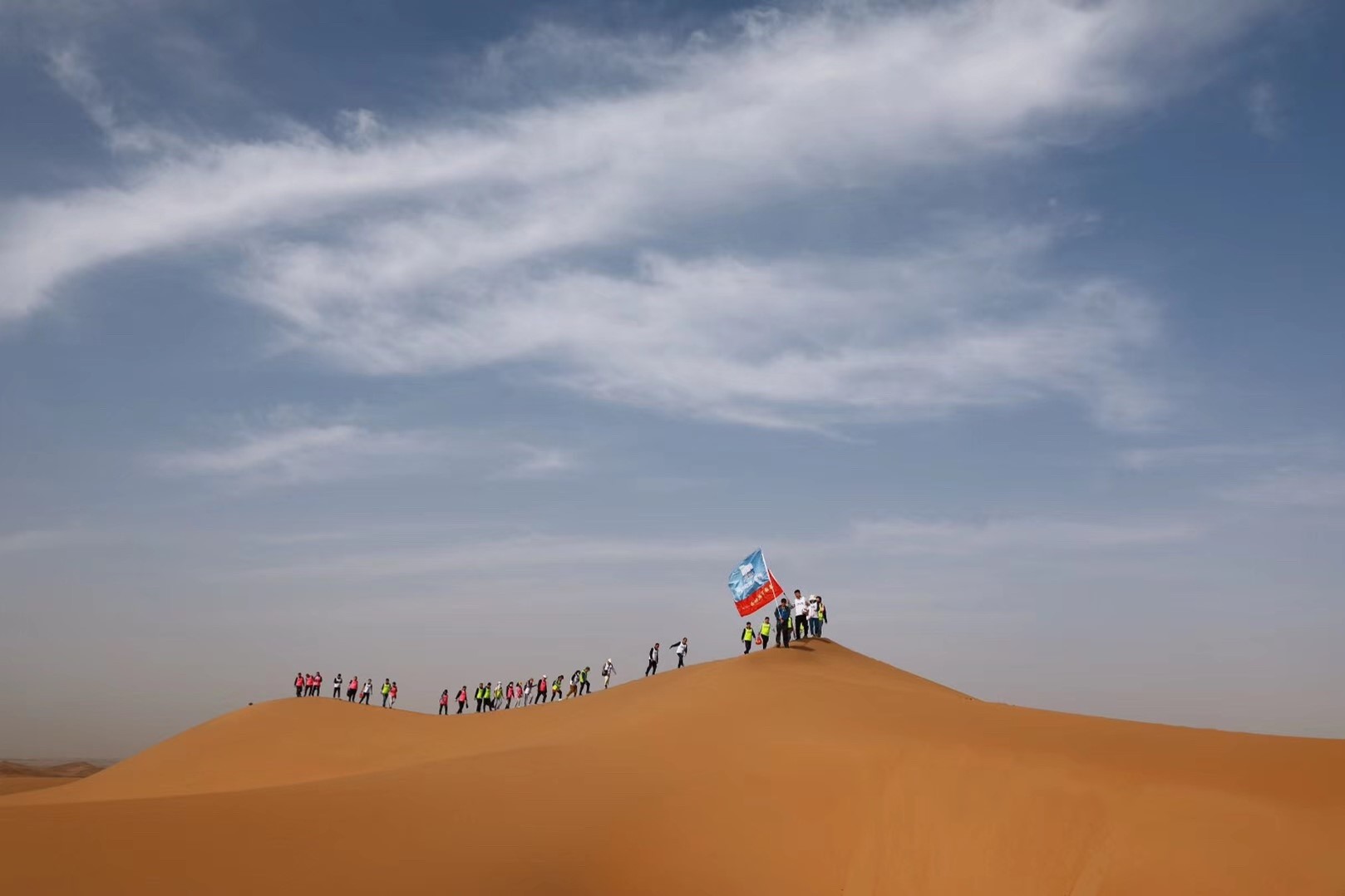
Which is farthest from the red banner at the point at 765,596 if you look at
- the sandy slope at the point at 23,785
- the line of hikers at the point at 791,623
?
the sandy slope at the point at 23,785

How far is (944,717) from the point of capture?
18.8 metres

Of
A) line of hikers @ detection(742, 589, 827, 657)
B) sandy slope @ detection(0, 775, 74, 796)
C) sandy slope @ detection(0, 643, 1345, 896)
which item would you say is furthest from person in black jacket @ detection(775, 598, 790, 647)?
sandy slope @ detection(0, 775, 74, 796)

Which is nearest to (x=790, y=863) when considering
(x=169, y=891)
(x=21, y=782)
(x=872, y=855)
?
(x=872, y=855)

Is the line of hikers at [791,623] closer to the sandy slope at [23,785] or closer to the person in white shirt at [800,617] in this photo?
the person in white shirt at [800,617]

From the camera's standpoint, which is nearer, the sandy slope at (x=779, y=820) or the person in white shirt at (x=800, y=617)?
the sandy slope at (x=779, y=820)

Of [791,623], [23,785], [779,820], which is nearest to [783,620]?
[791,623]

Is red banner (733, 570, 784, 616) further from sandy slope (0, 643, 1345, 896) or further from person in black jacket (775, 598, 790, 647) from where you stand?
sandy slope (0, 643, 1345, 896)

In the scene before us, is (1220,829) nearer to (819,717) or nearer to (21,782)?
(819,717)

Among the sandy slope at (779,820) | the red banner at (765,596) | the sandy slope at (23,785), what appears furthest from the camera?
the sandy slope at (23,785)

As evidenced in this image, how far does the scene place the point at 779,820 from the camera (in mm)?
14664

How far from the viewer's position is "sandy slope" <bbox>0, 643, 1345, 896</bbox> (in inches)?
444

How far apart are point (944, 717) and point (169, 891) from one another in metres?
13.7

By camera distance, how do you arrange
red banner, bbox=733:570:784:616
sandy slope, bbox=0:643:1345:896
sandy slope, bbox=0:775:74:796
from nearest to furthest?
1. sandy slope, bbox=0:643:1345:896
2. red banner, bbox=733:570:784:616
3. sandy slope, bbox=0:775:74:796

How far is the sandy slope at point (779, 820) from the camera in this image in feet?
37.0
